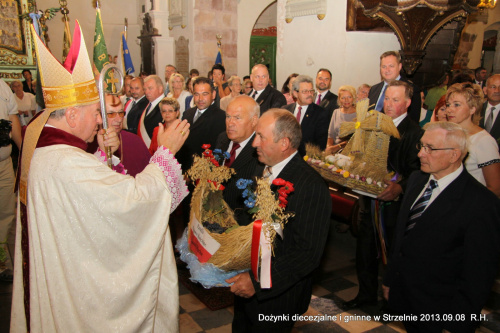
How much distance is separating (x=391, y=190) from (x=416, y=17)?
351 centimetres

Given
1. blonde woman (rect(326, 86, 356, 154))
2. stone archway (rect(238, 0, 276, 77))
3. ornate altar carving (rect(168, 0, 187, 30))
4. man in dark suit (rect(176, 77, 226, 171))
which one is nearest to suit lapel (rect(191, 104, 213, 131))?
man in dark suit (rect(176, 77, 226, 171))

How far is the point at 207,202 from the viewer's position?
2.52 metres

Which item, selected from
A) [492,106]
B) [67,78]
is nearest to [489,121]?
[492,106]

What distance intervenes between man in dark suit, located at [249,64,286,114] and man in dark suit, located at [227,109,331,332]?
3.71 m

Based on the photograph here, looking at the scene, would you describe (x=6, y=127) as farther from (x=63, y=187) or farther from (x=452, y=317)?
(x=452, y=317)

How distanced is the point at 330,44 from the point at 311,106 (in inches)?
103

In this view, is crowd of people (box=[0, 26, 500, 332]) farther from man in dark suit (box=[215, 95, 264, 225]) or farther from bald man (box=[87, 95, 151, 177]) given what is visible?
bald man (box=[87, 95, 151, 177])

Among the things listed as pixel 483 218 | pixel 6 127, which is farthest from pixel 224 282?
pixel 6 127

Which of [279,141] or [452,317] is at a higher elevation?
[279,141]

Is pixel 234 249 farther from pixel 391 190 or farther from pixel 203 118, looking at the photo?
pixel 203 118

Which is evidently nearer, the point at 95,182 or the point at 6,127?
the point at 95,182

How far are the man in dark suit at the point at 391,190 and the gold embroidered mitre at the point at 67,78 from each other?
243cm

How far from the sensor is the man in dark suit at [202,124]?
17.1ft

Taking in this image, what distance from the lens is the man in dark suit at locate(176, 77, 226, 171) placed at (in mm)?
5215
